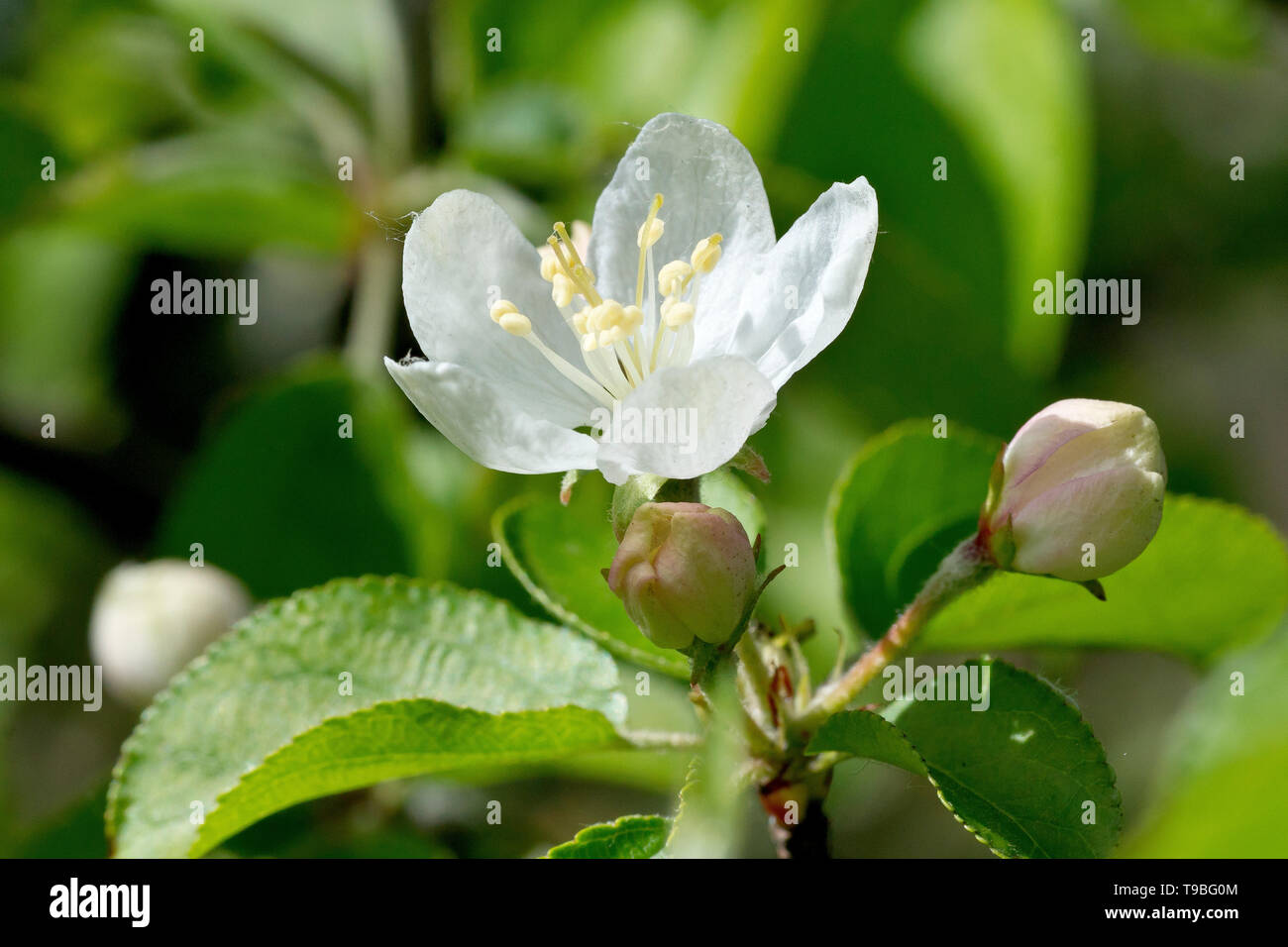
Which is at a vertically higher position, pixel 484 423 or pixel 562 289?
pixel 562 289

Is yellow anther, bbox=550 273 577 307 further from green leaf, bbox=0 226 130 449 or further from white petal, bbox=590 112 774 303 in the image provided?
green leaf, bbox=0 226 130 449

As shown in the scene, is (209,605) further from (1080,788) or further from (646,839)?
(1080,788)

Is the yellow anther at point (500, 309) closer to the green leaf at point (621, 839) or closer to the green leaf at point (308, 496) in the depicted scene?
the green leaf at point (621, 839)

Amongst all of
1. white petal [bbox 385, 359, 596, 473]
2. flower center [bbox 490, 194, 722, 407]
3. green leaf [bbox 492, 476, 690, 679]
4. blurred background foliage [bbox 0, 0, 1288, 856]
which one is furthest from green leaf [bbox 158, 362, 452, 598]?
white petal [bbox 385, 359, 596, 473]

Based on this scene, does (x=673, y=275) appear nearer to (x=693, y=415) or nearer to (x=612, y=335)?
(x=612, y=335)

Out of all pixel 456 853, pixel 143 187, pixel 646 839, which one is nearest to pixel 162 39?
pixel 143 187

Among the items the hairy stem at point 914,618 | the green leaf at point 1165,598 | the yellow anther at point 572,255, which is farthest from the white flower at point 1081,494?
the yellow anther at point 572,255

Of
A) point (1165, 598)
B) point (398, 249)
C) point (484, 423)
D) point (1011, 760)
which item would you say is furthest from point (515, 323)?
point (398, 249)
